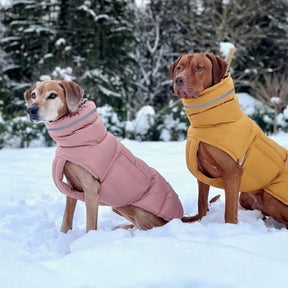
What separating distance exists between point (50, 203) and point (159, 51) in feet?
54.1

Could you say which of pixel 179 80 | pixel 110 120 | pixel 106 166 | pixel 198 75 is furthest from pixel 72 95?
pixel 110 120

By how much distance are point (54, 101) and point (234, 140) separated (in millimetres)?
1382

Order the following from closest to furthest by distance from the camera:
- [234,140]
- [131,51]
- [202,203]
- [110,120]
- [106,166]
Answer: [234,140], [106,166], [202,203], [110,120], [131,51]

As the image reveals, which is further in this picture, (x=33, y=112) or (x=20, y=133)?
(x=20, y=133)

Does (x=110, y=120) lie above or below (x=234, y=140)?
below

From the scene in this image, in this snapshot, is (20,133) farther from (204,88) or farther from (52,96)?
(204,88)

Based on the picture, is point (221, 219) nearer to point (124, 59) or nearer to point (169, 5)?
point (124, 59)

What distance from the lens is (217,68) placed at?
2.89m

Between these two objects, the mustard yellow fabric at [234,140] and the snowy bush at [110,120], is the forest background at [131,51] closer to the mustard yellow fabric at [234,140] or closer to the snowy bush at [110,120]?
the snowy bush at [110,120]

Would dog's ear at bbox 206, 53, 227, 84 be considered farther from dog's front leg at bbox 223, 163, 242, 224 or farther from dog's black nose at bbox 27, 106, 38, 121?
dog's black nose at bbox 27, 106, 38, 121

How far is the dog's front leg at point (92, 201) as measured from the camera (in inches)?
115

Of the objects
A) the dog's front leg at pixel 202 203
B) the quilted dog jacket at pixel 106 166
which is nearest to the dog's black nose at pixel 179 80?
the quilted dog jacket at pixel 106 166

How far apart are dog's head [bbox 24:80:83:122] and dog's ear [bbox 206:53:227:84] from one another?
1.03 meters

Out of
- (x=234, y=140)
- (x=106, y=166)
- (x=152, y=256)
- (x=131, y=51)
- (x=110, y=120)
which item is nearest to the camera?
(x=152, y=256)
